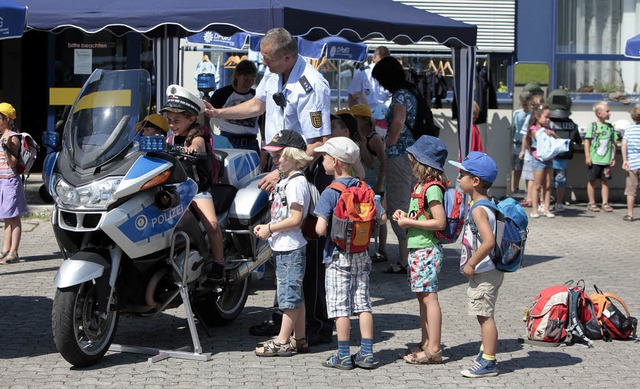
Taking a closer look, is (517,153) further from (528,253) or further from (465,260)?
(465,260)

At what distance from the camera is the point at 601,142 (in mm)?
15250

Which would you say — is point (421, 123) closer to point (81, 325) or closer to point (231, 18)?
point (231, 18)

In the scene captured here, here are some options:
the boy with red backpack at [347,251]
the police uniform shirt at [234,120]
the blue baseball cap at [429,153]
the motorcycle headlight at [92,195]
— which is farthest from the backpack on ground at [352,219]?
the police uniform shirt at [234,120]

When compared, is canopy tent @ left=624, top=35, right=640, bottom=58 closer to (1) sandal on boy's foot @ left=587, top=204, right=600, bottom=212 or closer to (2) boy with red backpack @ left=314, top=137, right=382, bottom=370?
(1) sandal on boy's foot @ left=587, top=204, right=600, bottom=212

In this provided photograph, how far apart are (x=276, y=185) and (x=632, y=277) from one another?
15.6 feet

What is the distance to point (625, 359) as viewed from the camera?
729 cm

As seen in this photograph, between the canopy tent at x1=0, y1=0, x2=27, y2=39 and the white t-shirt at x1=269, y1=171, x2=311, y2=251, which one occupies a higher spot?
the canopy tent at x1=0, y1=0, x2=27, y2=39

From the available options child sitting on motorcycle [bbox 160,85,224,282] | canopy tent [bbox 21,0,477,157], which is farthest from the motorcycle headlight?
canopy tent [bbox 21,0,477,157]

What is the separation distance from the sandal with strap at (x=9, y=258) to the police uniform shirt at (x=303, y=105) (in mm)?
3913

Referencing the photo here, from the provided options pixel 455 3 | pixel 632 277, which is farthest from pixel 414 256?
pixel 455 3

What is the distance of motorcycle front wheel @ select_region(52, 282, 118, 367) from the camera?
6.40 metres

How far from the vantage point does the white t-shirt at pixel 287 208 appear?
22.9ft

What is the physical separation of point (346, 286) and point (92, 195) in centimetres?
164

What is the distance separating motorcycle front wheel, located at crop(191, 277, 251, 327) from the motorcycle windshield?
1.44 metres
